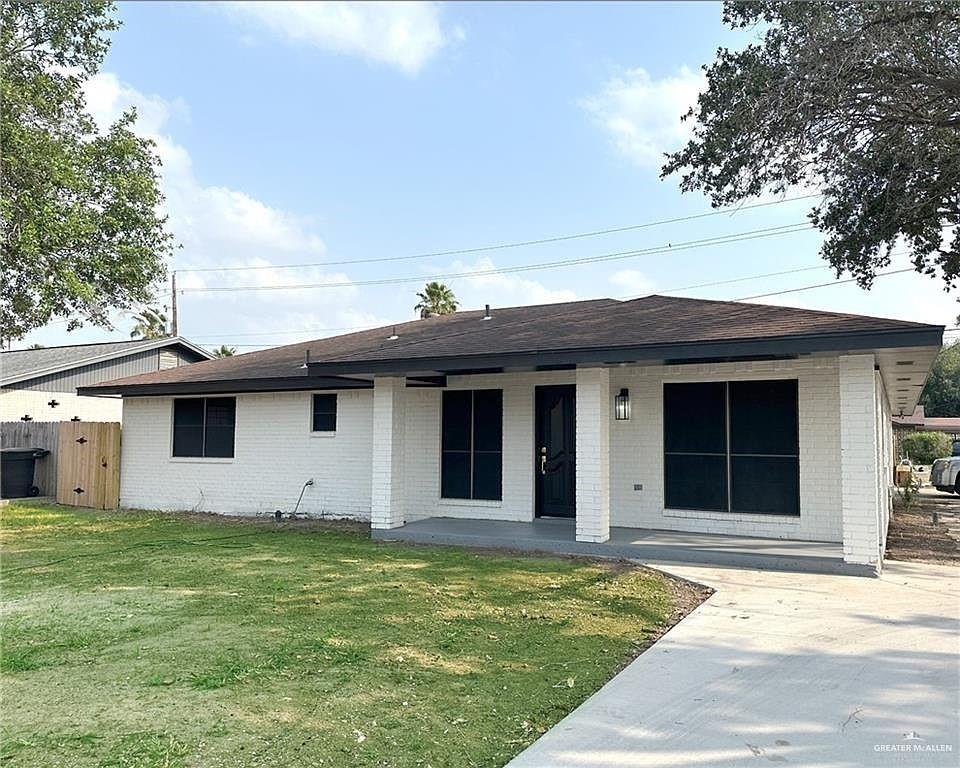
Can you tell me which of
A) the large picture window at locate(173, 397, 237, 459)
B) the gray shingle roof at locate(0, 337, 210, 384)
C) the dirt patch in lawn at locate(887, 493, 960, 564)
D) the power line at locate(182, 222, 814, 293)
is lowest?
the dirt patch in lawn at locate(887, 493, 960, 564)

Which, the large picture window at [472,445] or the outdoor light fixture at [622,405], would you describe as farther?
the large picture window at [472,445]

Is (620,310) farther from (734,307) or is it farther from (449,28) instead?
(449,28)

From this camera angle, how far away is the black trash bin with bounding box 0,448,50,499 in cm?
1510

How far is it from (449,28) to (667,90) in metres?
5.53

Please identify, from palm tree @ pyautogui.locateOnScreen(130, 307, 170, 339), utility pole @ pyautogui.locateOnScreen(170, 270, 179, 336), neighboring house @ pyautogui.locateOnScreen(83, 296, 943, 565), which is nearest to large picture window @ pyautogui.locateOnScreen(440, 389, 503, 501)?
neighboring house @ pyautogui.locateOnScreen(83, 296, 943, 565)

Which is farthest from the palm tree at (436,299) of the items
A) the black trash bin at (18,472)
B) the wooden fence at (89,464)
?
the wooden fence at (89,464)

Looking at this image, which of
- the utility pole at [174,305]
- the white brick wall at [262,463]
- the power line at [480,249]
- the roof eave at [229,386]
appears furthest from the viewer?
the utility pole at [174,305]

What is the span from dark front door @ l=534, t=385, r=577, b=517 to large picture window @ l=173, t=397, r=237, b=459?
19.7ft

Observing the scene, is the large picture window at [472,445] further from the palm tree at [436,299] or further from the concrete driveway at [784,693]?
the palm tree at [436,299]

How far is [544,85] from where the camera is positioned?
1174cm

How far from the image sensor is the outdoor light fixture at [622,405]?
9781 mm

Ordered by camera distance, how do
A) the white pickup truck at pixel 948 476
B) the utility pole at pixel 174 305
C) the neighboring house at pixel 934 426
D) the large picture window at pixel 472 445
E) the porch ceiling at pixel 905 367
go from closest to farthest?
1. the porch ceiling at pixel 905 367
2. the large picture window at pixel 472 445
3. the white pickup truck at pixel 948 476
4. the utility pole at pixel 174 305
5. the neighboring house at pixel 934 426

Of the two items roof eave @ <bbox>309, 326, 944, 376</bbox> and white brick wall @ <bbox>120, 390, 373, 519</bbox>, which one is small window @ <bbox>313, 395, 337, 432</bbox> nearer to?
white brick wall @ <bbox>120, 390, 373, 519</bbox>

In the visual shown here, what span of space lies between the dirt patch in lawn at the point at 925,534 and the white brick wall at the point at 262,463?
8.07 meters
